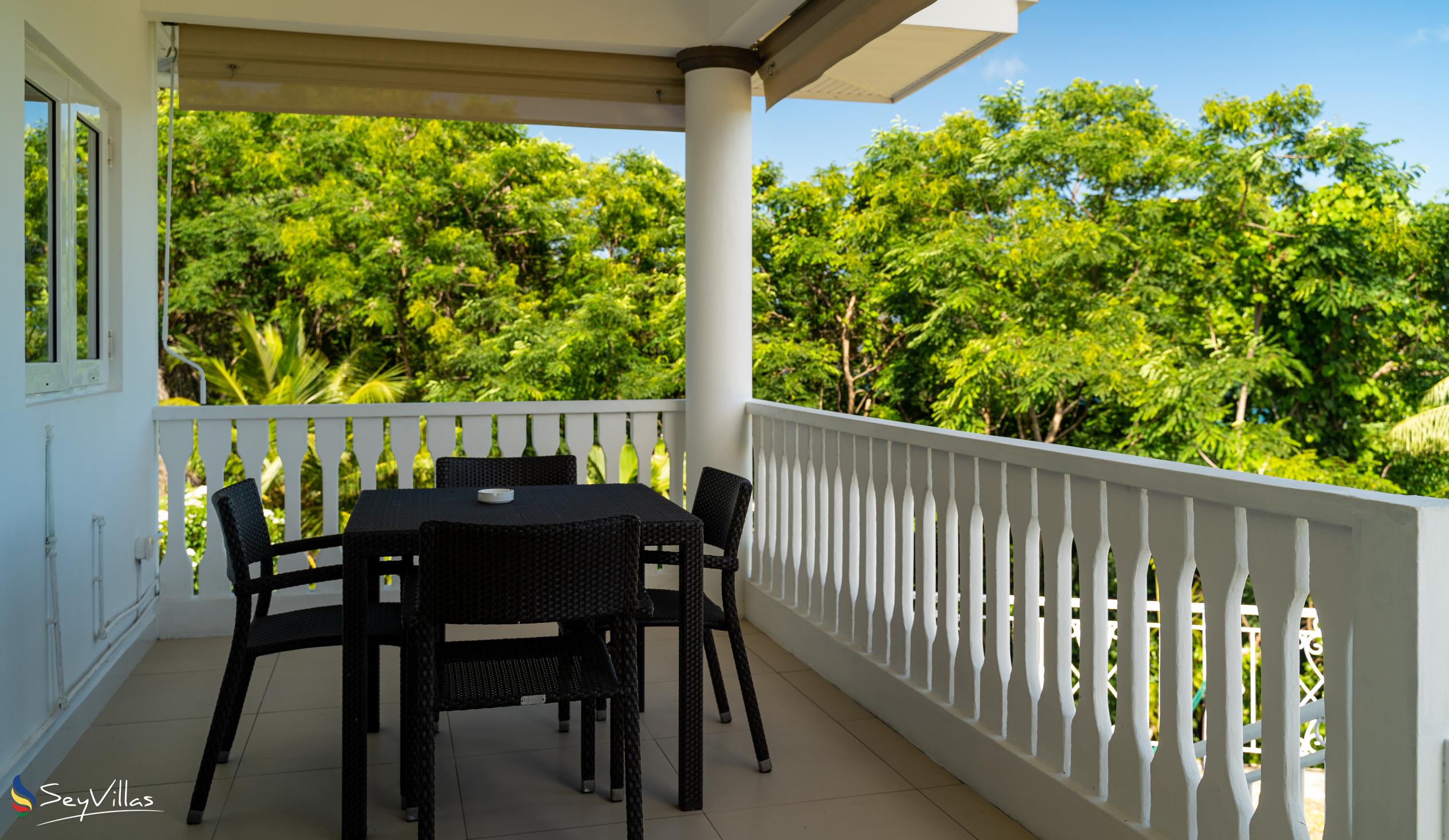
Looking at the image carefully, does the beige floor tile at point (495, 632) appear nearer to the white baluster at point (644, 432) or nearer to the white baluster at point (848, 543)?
the white baluster at point (644, 432)

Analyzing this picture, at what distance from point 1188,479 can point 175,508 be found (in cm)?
406

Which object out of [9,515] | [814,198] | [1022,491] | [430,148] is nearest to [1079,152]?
[814,198]

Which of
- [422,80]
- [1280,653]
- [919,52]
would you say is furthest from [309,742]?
[919,52]

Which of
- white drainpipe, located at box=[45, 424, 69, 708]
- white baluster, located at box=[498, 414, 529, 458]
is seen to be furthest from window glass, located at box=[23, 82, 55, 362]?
white baluster, located at box=[498, 414, 529, 458]

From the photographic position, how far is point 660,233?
45.8ft

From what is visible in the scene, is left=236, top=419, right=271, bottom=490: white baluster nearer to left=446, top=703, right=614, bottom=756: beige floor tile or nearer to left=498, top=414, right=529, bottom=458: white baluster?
left=498, top=414, right=529, bottom=458: white baluster

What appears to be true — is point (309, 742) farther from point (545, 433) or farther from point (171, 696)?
point (545, 433)

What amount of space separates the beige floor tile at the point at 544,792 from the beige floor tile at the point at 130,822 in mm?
631

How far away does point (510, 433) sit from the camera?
5.06m

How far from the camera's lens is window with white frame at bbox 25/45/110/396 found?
3.23 m

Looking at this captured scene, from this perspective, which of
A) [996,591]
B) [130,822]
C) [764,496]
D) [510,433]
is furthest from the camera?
[510,433]

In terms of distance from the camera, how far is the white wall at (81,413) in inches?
110

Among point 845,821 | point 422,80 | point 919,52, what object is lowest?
point 845,821

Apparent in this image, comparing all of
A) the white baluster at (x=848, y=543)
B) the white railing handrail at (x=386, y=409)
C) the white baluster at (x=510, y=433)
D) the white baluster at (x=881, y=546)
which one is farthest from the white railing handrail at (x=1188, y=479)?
the white baluster at (x=510, y=433)
